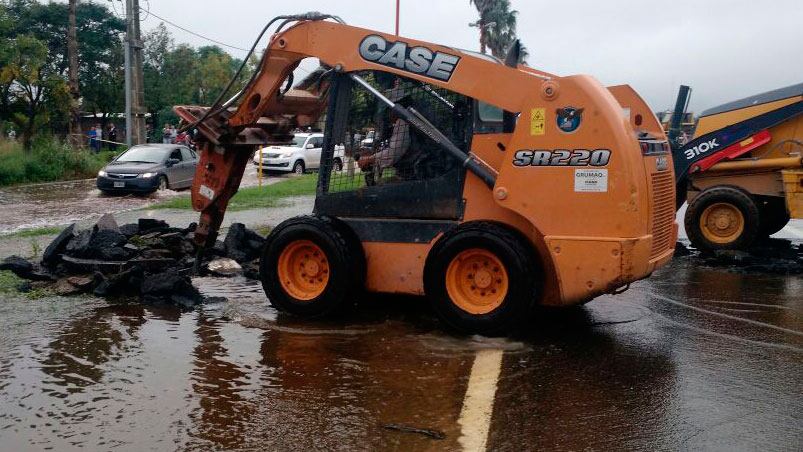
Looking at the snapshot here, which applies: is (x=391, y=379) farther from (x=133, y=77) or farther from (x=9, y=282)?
(x=133, y=77)

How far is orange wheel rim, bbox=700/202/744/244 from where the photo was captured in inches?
452

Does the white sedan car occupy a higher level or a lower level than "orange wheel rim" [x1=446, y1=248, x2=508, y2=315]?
higher

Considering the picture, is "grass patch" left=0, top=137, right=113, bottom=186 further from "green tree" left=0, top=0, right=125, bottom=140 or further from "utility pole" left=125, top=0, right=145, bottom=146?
"green tree" left=0, top=0, right=125, bottom=140

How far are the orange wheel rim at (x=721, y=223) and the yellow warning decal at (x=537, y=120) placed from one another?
6111mm

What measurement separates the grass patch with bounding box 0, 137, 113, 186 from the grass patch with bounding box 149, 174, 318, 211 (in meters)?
7.56

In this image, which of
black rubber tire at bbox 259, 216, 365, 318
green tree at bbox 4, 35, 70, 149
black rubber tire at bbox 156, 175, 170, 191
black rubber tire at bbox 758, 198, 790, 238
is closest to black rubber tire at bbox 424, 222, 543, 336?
black rubber tire at bbox 259, 216, 365, 318

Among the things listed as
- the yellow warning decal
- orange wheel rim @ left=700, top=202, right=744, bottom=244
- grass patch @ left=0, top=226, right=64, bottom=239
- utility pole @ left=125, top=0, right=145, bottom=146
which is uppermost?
utility pole @ left=125, top=0, right=145, bottom=146

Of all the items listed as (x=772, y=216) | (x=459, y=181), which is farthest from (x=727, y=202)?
(x=459, y=181)

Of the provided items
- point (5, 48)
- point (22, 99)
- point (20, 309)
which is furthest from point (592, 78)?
point (22, 99)

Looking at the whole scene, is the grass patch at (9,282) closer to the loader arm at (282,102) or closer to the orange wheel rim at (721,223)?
the loader arm at (282,102)

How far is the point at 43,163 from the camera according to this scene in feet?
87.4

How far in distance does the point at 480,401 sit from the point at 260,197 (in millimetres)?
16378

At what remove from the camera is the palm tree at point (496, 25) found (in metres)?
45.5

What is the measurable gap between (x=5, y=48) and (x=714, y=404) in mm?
29924
